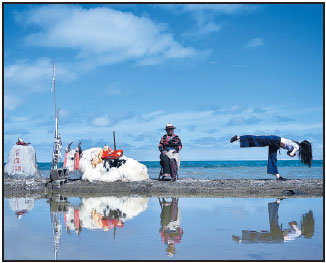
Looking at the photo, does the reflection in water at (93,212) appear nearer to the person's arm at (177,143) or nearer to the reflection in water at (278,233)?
the reflection in water at (278,233)

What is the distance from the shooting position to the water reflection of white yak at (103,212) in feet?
20.3

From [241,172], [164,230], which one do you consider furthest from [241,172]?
[164,230]

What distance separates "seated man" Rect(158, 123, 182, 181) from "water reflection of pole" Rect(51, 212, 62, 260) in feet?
14.2

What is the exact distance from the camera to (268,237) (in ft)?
17.3

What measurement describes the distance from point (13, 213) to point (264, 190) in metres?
5.59

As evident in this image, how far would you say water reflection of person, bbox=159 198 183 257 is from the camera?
4.92 m

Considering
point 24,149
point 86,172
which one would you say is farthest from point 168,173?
point 24,149

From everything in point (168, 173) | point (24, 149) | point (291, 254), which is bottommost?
point (291, 254)

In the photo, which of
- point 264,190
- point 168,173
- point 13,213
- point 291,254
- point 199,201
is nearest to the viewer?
point 291,254

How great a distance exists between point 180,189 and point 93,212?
3210 mm

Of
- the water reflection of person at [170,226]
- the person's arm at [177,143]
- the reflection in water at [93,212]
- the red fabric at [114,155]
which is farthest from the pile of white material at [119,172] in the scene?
the water reflection of person at [170,226]

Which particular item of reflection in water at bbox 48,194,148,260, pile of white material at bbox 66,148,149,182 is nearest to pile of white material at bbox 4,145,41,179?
pile of white material at bbox 66,148,149,182

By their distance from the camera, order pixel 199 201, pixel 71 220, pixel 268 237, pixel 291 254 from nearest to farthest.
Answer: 1. pixel 291 254
2. pixel 268 237
3. pixel 71 220
4. pixel 199 201

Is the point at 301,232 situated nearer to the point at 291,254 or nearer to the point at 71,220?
the point at 291,254
